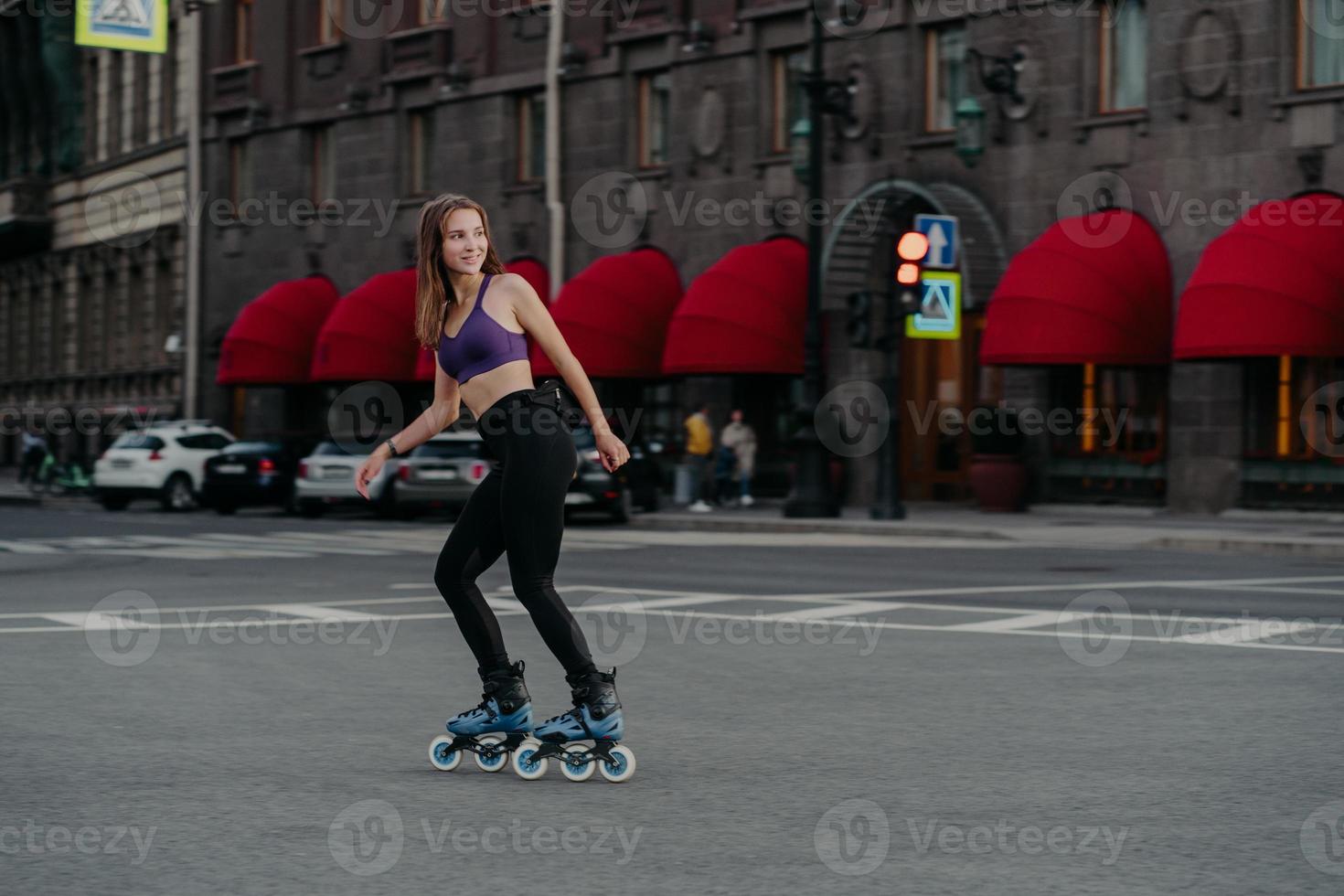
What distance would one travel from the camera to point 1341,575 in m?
16.7

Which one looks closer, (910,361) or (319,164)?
(910,361)

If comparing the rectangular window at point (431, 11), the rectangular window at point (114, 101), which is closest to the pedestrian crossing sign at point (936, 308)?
the rectangular window at point (431, 11)

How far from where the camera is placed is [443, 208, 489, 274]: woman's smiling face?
6.85 meters

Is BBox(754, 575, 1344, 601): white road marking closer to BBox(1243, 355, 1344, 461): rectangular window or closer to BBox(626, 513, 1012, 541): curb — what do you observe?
BBox(626, 513, 1012, 541): curb

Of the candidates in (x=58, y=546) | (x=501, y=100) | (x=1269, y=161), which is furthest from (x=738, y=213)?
(x=58, y=546)

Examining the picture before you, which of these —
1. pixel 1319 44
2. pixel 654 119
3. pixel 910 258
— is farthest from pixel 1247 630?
pixel 654 119

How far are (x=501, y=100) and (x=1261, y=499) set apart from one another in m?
17.6

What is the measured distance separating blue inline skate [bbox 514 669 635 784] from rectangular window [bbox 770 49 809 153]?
2667 cm

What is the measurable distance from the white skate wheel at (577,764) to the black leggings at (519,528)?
10.1 inches

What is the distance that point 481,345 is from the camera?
6.81 metres

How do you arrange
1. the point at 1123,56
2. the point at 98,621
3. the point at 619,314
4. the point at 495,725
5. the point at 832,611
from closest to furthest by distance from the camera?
the point at 495,725
the point at 98,621
the point at 832,611
the point at 1123,56
the point at 619,314

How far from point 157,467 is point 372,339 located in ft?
17.3

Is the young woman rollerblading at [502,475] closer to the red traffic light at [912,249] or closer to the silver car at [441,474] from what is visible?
the red traffic light at [912,249]

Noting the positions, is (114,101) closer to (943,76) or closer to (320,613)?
(943,76)
